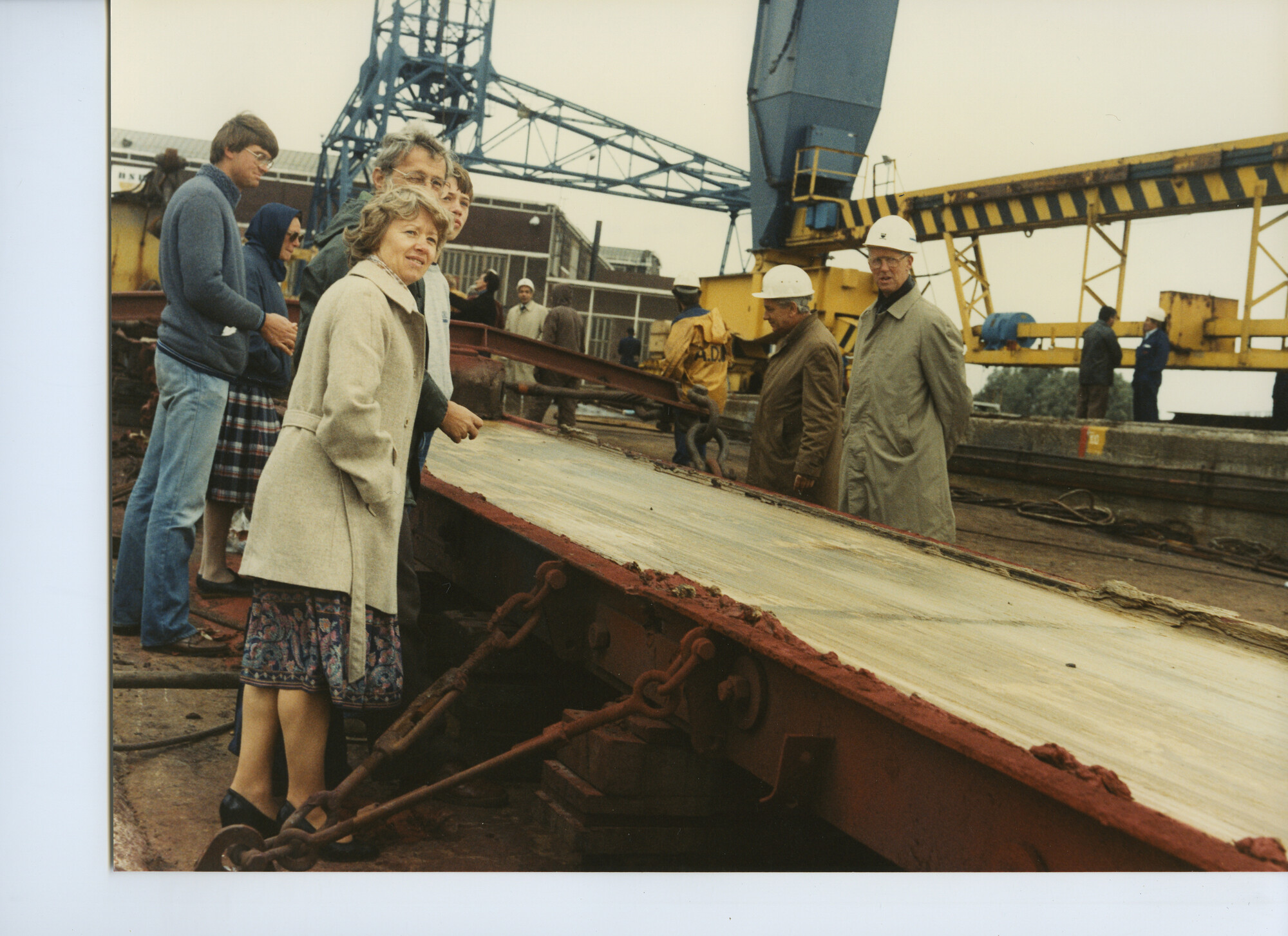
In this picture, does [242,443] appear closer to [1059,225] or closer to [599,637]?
[599,637]

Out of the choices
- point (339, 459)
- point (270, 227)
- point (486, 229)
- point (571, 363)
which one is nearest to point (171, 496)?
point (270, 227)

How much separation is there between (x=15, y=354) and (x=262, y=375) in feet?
3.11

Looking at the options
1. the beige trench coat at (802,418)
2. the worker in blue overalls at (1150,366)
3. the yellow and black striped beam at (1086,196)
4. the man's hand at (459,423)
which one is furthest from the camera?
the worker in blue overalls at (1150,366)

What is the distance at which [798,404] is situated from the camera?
4590 millimetres

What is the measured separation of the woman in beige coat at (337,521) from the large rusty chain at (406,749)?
66 mm

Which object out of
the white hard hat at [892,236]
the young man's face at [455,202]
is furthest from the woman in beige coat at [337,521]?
the white hard hat at [892,236]

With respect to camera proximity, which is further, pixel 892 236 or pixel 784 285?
pixel 784 285

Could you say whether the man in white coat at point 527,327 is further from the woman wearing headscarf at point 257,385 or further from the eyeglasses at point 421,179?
the eyeglasses at point 421,179

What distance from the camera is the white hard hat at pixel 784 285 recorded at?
14.8ft

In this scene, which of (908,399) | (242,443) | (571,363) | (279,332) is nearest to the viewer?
(279,332)

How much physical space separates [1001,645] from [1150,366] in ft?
23.0

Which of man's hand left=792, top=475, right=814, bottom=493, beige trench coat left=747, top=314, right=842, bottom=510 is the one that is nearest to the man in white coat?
beige trench coat left=747, top=314, right=842, bottom=510

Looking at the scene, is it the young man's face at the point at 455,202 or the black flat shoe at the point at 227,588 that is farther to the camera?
the black flat shoe at the point at 227,588

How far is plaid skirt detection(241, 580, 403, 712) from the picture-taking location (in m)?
2.31
